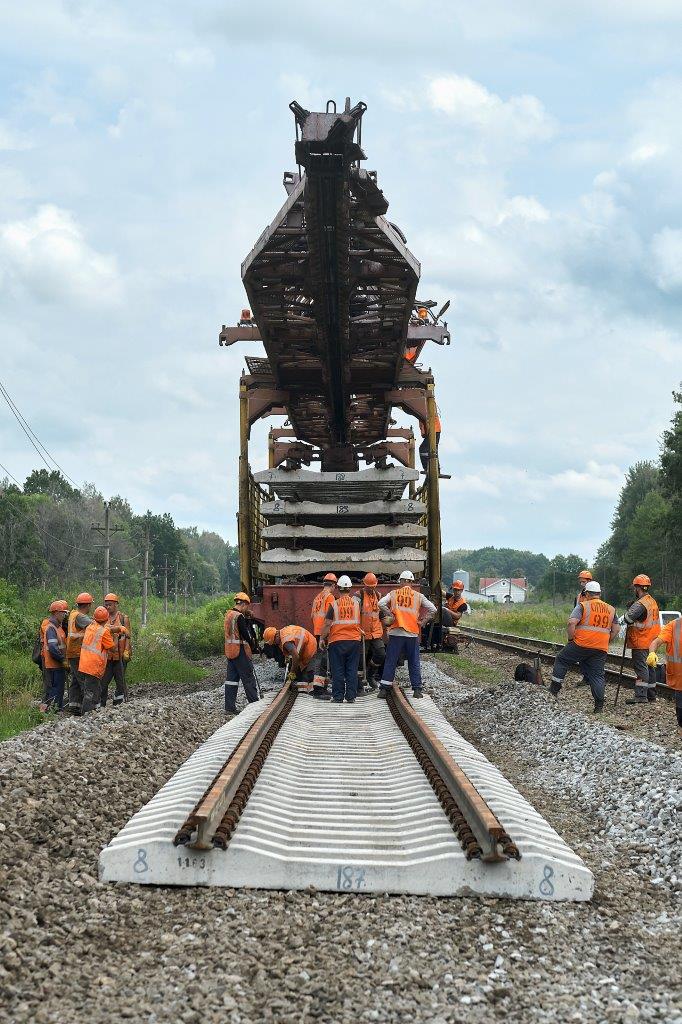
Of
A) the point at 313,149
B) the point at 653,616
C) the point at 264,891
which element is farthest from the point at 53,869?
the point at 653,616

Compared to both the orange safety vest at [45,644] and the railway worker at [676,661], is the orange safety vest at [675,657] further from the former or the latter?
the orange safety vest at [45,644]

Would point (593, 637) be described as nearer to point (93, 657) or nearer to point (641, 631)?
point (641, 631)

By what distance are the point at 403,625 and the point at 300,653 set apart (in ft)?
5.56

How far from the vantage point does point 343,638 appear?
9867 millimetres

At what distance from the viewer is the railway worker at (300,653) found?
10469mm

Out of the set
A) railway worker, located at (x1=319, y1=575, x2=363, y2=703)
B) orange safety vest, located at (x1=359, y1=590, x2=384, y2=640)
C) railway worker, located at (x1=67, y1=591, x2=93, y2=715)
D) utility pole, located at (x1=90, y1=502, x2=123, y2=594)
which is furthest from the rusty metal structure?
utility pole, located at (x1=90, y1=502, x2=123, y2=594)

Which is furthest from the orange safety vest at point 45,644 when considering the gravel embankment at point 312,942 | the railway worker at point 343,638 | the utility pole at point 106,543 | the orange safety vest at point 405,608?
the utility pole at point 106,543

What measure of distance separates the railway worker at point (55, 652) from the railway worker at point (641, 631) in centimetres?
677

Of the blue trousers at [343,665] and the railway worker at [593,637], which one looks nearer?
the railway worker at [593,637]

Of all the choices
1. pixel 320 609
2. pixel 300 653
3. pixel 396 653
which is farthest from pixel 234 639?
pixel 396 653

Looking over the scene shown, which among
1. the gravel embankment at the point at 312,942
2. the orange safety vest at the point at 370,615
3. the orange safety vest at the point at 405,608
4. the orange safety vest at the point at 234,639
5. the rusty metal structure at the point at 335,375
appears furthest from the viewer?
the orange safety vest at the point at 370,615

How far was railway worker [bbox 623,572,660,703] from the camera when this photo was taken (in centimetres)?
1023

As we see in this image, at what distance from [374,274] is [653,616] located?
5.71 meters

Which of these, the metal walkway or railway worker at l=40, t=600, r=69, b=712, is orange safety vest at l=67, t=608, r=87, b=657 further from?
the metal walkway
